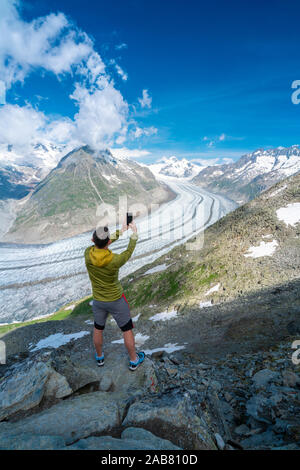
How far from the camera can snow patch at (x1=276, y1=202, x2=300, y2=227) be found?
2977cm

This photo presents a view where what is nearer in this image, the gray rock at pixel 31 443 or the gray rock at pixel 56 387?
the gray rock at pixel 31 443

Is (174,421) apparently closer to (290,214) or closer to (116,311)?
(116,311)

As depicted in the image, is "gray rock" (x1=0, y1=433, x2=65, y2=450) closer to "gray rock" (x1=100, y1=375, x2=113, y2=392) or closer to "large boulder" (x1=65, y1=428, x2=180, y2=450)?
"large boulder" (x1=65, y1=428, x2=180, y2=450)

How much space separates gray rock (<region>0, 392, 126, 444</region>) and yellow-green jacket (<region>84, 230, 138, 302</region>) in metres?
2.61

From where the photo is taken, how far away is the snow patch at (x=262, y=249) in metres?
26.5

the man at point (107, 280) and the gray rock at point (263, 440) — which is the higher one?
the man at point (107, 280)

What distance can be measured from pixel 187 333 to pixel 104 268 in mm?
13315

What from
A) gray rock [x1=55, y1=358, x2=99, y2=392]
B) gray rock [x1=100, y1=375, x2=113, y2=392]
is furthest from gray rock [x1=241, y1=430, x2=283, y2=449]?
gray rock [x1=55, y1=358, x2=99, y2=392]

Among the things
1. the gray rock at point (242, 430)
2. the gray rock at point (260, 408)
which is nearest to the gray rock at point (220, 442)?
the gray rock at point (242, 430)

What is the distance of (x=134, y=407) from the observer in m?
→ 5.45

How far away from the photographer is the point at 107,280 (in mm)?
6902

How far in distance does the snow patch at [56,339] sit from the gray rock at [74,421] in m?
25.2

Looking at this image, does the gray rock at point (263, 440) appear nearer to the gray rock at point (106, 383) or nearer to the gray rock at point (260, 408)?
the gray rock at point (260, 408)

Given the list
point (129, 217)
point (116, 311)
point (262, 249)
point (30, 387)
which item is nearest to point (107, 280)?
point (116, 311)
